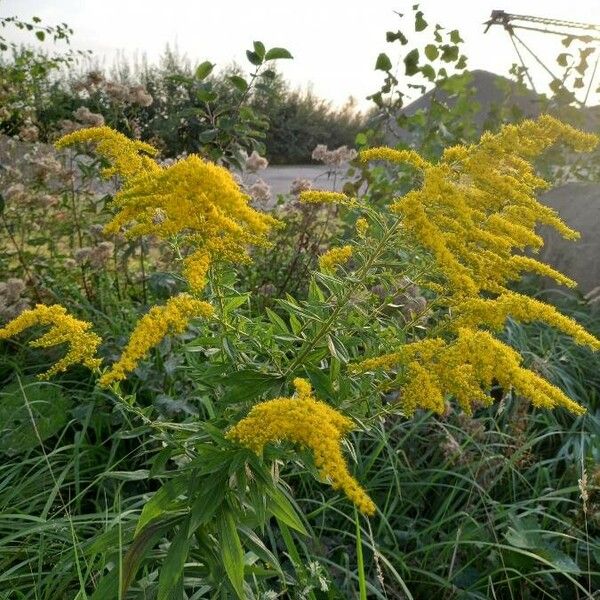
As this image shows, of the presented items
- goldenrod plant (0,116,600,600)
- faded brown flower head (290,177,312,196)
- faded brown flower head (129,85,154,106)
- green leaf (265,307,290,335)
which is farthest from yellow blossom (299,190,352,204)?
faded brown flower head (129,85,154,106)

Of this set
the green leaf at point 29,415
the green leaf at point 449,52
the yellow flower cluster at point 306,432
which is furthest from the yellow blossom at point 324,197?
the green leaf at point 449,52

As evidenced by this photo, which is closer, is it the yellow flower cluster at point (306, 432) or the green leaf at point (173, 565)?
the yellow flower cluster at point (306, 432)

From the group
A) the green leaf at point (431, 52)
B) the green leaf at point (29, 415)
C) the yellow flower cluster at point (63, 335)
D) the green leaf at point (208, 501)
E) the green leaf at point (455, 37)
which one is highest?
the green leaf at point (455, 37)

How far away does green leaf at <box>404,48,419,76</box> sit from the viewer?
5125mm

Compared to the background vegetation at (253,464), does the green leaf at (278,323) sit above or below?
above

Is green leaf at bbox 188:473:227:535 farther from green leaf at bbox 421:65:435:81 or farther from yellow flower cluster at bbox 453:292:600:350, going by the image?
green leaf at bbox 421:65:435:81

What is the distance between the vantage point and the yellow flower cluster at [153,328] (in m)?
1.84

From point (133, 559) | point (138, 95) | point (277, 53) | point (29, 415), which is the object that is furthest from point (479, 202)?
point (138, 95)

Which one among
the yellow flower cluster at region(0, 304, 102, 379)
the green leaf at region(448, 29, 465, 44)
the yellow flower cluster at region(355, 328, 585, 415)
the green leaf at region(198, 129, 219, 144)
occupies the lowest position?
the yellow flower cluster at region(0, 304, 102, 379)

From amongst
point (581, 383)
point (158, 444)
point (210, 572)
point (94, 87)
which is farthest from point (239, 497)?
point (94, 87)

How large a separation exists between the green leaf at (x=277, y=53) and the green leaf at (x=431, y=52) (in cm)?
180

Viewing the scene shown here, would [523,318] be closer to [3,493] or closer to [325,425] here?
[325,425]

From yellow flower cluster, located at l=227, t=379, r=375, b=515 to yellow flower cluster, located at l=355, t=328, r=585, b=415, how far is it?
0.39 metres

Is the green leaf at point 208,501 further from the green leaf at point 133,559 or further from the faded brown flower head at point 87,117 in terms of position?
the faded brown flower head at point 87,117
